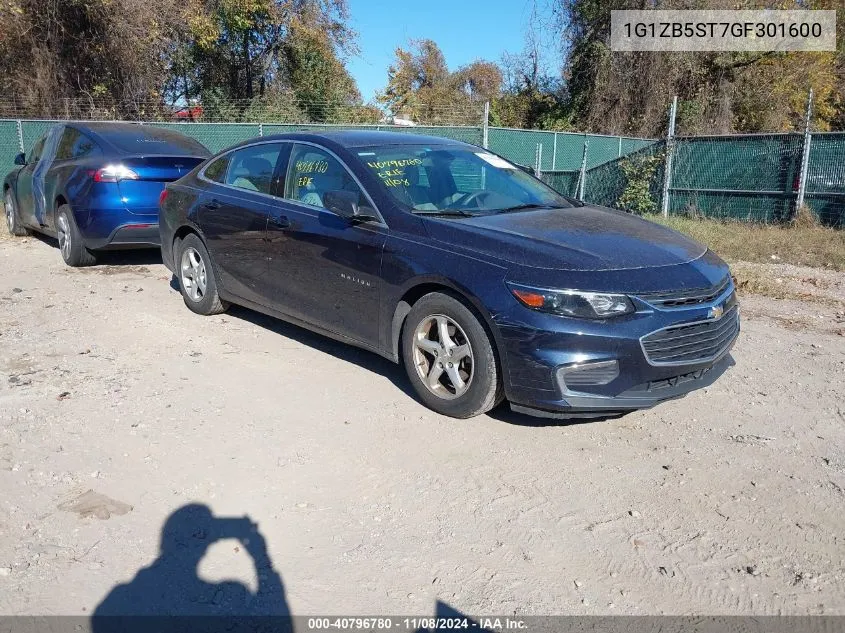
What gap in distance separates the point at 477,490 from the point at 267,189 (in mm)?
3115

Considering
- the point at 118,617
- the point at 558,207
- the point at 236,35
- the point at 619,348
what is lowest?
the point at 118,617

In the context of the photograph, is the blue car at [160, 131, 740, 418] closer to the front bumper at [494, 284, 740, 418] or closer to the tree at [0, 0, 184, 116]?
the front bumper at [494, 284, 740, 418]

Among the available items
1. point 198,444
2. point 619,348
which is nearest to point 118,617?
point 198,444

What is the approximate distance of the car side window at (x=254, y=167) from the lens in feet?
19.0

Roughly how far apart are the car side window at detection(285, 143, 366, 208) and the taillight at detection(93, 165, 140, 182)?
10.9 ft

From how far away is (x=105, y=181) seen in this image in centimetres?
805

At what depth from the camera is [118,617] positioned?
9.10 ft

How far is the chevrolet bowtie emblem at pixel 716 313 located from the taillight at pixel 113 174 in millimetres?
6325

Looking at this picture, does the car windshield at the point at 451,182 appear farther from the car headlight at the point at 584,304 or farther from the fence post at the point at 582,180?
the fence post at the point at 582,180

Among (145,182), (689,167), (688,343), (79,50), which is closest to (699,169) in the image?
(689,167)

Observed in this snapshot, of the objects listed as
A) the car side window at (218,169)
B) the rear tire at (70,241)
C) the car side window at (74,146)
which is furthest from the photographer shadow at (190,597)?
the car side window at (74,146)

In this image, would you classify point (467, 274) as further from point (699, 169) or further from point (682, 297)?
point (699, 169)

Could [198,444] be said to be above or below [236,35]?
below

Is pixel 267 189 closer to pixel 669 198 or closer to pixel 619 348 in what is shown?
pixel 619 348
